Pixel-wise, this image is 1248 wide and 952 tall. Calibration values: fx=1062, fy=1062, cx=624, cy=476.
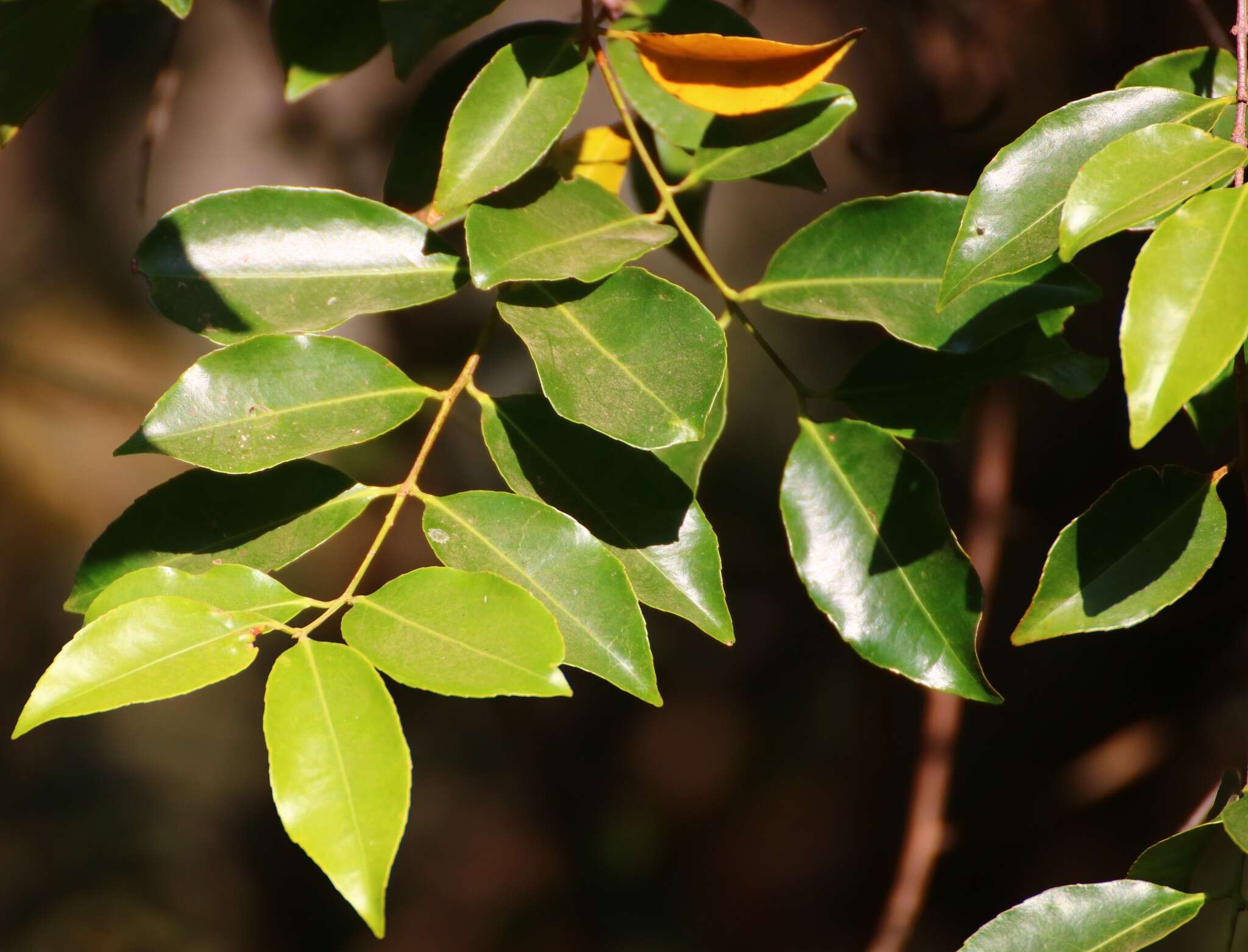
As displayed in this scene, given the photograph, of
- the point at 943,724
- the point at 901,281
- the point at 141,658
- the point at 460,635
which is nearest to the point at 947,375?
the point at 901,281

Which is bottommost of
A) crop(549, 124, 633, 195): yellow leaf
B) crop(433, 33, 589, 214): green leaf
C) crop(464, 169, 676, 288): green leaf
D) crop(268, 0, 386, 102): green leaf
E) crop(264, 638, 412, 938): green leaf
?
crop(264, 638, 412, 938): green leaf

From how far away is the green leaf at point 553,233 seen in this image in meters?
0.46

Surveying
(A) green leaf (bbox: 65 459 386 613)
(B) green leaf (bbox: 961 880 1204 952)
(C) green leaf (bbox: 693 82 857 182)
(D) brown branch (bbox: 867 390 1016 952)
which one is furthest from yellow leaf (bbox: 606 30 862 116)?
(D) brown branch (bbox: 867 390 1016 952)

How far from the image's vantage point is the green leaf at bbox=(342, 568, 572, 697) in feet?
1.33

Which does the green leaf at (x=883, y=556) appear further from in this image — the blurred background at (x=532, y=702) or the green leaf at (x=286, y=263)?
the blurred background at (x=532, y=702)

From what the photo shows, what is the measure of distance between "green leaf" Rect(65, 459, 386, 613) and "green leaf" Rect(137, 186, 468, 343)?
7 cm

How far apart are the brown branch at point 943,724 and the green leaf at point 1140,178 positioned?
2.99 ft

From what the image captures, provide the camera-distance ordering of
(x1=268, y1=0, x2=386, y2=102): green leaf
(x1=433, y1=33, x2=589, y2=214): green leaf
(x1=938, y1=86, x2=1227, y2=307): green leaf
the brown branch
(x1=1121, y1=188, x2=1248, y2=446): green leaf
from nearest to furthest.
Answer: (x1=1121, y1=188, x2=1248, y2=446): green leaf → (x1=938, y1=86, x2=1227, y2=307): green leaf → (x1=433, y1=33, x2=589, y2=214): green leaf → (x1=268, y1=0, x2=386, y2=102): green leaf → the brown branch

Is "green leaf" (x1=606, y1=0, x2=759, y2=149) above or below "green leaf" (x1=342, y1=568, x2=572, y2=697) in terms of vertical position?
above

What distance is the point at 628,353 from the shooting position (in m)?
0.47

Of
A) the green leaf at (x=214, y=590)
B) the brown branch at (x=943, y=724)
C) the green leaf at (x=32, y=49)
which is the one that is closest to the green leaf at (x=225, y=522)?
the green leaf at (x=214, y=590)

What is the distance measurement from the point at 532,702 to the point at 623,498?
1.22 m

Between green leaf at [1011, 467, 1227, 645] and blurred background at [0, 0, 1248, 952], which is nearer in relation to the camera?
green leaf at [1011, 467, 1227, 645]

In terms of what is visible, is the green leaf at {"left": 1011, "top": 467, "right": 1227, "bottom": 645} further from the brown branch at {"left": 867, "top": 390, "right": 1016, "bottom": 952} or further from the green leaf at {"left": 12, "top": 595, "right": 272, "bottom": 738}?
the brown branch at {"left": 867, "top": 390, "right": 1016, "bottom": 952}
